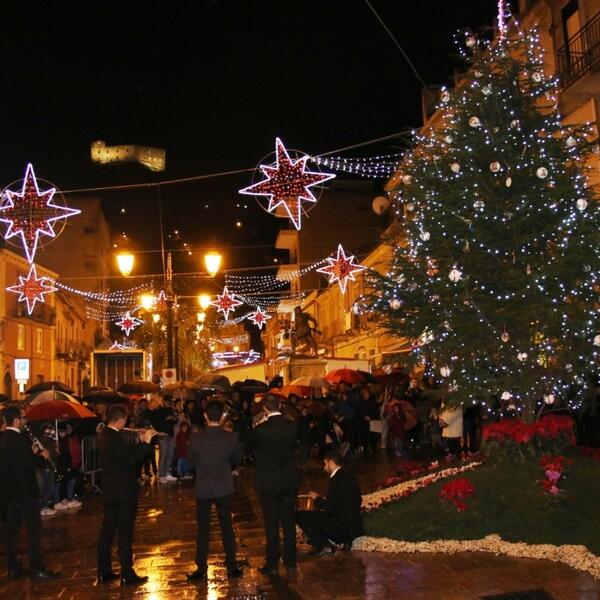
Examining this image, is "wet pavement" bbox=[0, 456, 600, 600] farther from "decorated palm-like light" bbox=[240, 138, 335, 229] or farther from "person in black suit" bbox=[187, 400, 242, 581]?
"decorated palm-like light" bbox=[240, 138, 335, 229]

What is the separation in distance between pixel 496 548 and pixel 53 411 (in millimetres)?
8569

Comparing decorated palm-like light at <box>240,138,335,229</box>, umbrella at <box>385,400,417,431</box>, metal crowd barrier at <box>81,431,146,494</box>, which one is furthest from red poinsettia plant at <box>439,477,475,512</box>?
umbrella at <box>385,400,417,431</box>

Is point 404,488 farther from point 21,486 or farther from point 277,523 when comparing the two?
point 21,486

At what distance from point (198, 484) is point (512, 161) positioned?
20.3ft

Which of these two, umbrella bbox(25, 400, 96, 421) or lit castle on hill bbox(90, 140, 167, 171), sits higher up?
lit castle on hill bbox(90, 140, 167, 171)

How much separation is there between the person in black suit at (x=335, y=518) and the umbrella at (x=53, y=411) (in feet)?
21.6

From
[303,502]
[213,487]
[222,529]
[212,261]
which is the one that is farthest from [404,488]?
[212,261]

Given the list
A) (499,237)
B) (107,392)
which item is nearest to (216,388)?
(107,392)

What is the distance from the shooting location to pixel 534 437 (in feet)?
33.8

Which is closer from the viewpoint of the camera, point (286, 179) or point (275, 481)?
point (275, 481)

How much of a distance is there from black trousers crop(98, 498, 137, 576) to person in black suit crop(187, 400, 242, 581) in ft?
2.20

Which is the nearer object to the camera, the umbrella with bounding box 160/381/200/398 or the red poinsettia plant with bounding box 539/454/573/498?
the red poinsettia plant with bounding box 539/454/573/498

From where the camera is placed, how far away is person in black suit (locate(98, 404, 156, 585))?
7910mm

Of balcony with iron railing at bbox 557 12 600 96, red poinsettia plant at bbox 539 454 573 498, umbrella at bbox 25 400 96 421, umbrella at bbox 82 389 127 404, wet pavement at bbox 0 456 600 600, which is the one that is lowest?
wet pavement at bbox 0 456 600 600
